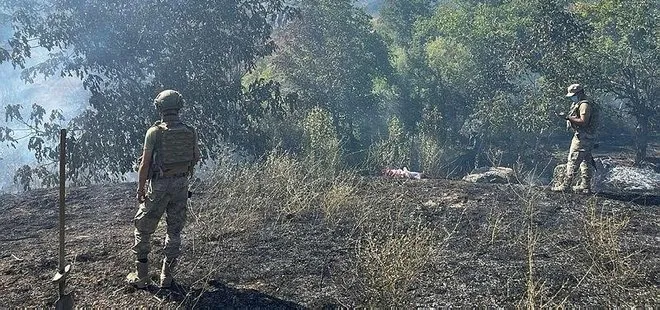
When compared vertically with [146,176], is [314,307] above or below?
below

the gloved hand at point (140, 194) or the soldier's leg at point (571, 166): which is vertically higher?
the gloved hand at point (140, 194)

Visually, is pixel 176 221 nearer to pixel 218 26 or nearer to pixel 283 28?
pixel 218 26

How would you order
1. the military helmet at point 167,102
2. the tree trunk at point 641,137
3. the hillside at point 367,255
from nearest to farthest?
the hillside at point 367,255
the military helmet at point 167,102
the tree trunk at point 641,137

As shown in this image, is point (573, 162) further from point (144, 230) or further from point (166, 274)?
point (144, 230)

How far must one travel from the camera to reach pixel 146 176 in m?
4.72

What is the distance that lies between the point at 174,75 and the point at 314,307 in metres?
7.96

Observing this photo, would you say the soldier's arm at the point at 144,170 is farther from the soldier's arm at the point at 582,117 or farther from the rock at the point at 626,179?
the rock at the point at 626,179

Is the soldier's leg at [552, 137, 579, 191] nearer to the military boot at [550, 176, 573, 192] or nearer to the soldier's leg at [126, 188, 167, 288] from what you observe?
the military boot at [550, 176, 573, 192]

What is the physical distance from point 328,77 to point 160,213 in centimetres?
1496

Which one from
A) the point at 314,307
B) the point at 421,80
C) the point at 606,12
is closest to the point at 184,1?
the point at 314,307

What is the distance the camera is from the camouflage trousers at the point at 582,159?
815cm

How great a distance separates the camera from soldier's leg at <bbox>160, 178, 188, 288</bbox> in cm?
480

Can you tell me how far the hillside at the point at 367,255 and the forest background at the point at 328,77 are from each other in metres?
3.35

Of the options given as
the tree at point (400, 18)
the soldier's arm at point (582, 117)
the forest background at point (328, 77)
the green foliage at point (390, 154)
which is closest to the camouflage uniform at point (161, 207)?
the forest background at point (328, 77)
